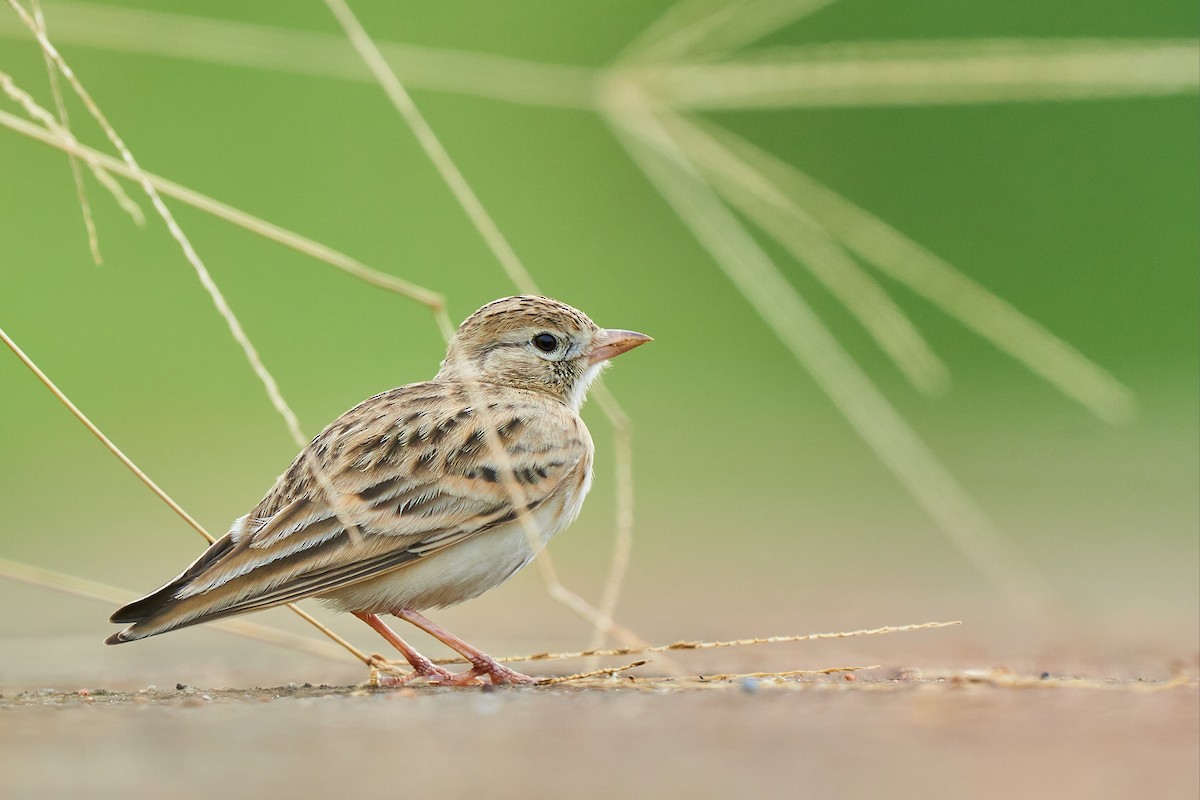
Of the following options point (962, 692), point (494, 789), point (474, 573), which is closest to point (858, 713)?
point (962, 692)

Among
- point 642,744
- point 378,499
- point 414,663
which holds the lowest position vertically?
point 642,744

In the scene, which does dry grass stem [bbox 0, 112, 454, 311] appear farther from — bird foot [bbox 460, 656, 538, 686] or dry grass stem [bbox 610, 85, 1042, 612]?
bird foot [bbox 460, 656, 538, 686]

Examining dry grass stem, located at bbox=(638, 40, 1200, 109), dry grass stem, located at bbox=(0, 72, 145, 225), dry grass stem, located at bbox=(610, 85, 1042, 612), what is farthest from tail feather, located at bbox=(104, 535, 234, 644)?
dry grass stem, located at bbox=(638, 40, 1200, 109)

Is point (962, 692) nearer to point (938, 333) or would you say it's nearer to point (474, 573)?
point (474, 573)

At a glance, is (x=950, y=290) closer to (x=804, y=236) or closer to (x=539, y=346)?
(x=804, y=236)

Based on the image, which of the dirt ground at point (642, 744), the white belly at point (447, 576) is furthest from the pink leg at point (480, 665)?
the dirt ground at point (642, 744)

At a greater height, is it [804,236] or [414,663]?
[804,236]

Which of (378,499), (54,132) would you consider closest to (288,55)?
(54,132)
